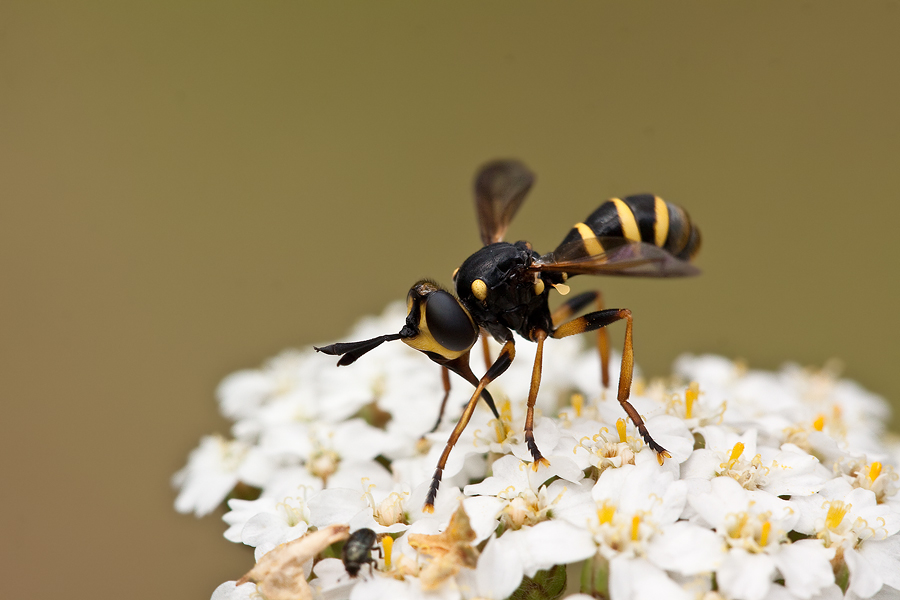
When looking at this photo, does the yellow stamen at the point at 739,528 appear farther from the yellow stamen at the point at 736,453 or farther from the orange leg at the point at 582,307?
the orange leg at the point at 582,307

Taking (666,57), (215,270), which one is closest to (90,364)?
(215,270)

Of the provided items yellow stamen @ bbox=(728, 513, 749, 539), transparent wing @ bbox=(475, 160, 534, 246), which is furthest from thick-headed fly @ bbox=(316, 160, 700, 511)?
transparent wing @ bbox=(475, 160, 534, 246)

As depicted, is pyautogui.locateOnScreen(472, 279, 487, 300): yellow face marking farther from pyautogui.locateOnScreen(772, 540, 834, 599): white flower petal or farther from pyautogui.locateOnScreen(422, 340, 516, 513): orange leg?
pyautogui.locateOnScreen(772, 540, 834, 599): white flower petal

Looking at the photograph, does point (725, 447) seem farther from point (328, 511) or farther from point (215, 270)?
point (215, 270)

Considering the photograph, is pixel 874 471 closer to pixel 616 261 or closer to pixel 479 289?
pixel 616 261

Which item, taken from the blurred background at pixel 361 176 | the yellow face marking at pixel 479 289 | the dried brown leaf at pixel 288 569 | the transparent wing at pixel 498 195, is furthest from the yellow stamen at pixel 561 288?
the blurred background at pixel 361 176

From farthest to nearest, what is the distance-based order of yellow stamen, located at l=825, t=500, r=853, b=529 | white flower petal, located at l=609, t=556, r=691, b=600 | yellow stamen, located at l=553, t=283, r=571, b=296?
yellow stamen, located at l=553, t=283, r=571, b=296, yellow stamen, located at l=825, t=500, r=853, b=529, white flower petal, located at l=609, t=556, r=691, b=600
